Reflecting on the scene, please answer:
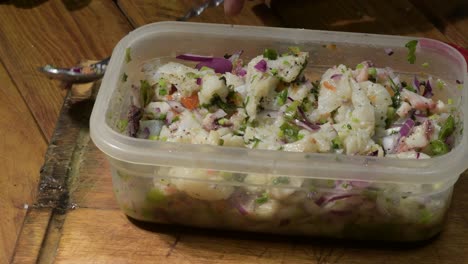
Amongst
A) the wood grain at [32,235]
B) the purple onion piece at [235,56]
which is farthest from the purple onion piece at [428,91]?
the wood grain at [32,235]

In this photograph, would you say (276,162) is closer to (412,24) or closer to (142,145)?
(142,145)

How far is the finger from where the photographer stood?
4.62 feet

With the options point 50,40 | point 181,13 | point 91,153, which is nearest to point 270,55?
point 91,153

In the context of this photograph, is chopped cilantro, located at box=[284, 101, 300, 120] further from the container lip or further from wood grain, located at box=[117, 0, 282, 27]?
wood grain, located at box=[117, 0, 282, 27]

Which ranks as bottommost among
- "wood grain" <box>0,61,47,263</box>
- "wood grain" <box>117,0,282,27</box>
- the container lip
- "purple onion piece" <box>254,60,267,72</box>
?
"wood grain" <box>0,61,47,263</box>

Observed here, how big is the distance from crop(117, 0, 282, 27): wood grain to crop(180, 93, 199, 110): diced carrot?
1.63 feet

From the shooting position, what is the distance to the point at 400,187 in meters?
0.89

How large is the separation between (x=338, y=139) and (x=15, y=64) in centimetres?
86

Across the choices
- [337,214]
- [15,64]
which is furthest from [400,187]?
[15,64]

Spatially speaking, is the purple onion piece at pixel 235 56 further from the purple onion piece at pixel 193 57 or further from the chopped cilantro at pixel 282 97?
the chopped cilantro at pixel 282 97

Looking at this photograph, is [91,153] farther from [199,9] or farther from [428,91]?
[428,91]

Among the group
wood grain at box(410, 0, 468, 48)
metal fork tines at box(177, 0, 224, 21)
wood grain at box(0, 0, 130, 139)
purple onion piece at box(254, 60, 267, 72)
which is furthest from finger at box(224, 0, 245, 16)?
wood grain at box(410, 0, 468, 48)

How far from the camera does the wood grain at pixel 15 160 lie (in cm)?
110

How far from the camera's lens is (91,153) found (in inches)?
44.4
